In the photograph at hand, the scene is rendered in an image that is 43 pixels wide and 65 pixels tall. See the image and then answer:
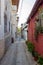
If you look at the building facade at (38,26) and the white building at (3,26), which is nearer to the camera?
the building facade at (38,26)

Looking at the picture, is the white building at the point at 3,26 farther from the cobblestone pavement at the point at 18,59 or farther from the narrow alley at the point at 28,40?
the cobblestone pavement at the point at 18,59

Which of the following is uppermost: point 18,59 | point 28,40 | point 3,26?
point 3,26

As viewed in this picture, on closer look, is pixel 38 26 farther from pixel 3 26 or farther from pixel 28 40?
pixel 28 40

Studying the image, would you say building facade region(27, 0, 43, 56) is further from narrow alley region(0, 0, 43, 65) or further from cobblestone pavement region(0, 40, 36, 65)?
cobblestone pavement region(0, 40, 36, 65)

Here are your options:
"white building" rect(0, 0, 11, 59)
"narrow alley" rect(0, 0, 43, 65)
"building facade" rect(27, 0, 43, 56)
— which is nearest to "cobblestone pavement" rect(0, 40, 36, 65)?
"narrow alley" rect(0, 0, 43, 65)

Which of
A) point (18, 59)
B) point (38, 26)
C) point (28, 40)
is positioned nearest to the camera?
point (38, 26)

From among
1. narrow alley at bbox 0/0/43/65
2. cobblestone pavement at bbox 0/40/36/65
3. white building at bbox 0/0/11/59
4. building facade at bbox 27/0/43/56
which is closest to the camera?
building facade at bbox 27/0/43/56

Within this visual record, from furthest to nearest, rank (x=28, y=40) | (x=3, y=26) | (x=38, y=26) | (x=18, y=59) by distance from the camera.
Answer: (x=28, y=40), (x=3, y=26), (x=18, y=59), (x=38, y=26)

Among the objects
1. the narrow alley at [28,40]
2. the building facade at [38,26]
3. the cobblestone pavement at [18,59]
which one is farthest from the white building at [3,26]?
the building facade at [38,26]

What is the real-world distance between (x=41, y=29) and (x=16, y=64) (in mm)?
2845

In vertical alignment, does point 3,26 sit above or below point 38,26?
below

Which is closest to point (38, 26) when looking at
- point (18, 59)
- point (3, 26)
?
point (18, 59)

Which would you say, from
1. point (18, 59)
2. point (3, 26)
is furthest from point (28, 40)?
point (18, 59)

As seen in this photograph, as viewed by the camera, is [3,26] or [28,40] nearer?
[3,26]
